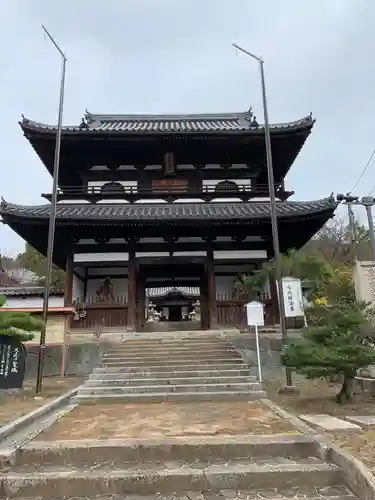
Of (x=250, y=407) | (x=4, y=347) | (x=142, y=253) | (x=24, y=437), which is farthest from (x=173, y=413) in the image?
(x=142, y=253)

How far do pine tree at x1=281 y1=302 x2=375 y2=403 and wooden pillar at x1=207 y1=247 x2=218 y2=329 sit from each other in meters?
6.59

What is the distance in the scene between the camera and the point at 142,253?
49.0 feet

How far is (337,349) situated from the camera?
6820 mm

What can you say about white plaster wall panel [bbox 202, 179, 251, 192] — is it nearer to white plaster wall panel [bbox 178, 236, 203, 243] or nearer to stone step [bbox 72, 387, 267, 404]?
white plaster wall panel [bbox 178, 236, 203, 243]

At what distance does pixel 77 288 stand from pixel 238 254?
6.28 metres

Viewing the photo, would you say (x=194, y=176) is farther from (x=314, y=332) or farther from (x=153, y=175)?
(x=314, y=332)

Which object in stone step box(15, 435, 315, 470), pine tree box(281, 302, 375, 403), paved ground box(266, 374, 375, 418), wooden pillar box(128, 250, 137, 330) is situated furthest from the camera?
wooden pillar box(128, 250, 137, 330)

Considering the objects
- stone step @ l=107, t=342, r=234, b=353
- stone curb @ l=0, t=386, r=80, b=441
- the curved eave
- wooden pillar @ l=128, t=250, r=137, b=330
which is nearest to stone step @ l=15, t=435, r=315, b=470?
stone curb @ l=0, t=386, r=80, b=441

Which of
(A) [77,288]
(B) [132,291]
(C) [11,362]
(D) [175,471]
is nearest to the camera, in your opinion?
(D) [175,471]

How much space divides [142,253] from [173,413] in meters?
8.95

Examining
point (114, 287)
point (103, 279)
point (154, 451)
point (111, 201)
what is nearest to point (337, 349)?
point (154, 451)

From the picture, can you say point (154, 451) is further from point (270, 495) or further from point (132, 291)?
point (132, 291)

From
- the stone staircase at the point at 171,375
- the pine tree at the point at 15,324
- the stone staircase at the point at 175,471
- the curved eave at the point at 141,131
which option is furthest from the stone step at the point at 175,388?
the curved eave at the point at 141,131

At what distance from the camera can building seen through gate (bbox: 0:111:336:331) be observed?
13.9 meters
